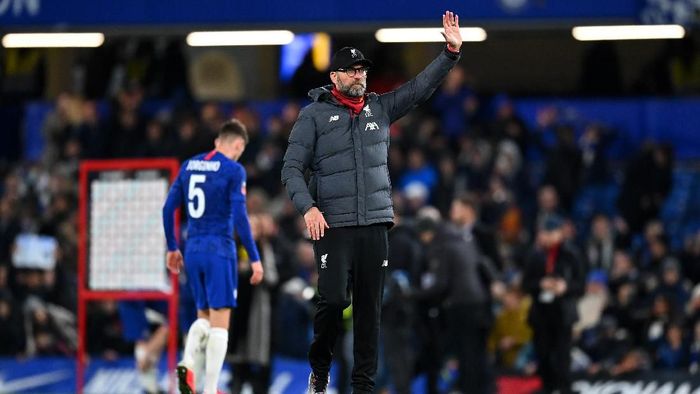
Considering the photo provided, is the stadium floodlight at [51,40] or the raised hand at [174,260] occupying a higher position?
the stadium floodlight at [51,40]

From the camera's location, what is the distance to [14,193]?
77.0ft

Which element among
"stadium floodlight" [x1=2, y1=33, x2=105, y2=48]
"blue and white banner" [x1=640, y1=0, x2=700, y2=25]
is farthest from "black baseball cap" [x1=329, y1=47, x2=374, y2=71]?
"stadium floodlight" [x1=2, y1=33, x2=105, y2=48]

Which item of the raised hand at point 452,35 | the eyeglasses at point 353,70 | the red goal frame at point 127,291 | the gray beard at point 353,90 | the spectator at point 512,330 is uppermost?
the raised hand at point 452,35

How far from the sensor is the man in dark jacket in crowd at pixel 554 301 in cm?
1788

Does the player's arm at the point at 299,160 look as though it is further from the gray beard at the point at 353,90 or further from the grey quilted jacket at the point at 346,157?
the gray beard at the point at 353,90

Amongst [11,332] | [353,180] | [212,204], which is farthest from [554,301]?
[353,180]

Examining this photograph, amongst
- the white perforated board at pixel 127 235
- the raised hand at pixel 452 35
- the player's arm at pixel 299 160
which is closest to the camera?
the player's arm at pixel 299 160

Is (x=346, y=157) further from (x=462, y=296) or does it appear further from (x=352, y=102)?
(x=462, y=296)

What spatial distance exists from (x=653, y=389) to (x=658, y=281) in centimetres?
193

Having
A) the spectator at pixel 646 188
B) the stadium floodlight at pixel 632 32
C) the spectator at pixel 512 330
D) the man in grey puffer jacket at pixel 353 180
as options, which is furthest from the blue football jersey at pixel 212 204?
the spectator at pixel 646 188

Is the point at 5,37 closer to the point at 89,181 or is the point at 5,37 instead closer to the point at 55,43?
the point at 55,43

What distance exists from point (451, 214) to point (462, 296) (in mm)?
2555

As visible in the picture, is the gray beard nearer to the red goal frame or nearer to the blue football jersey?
the blue football jersey

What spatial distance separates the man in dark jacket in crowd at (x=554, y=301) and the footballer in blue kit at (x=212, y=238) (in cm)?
566
